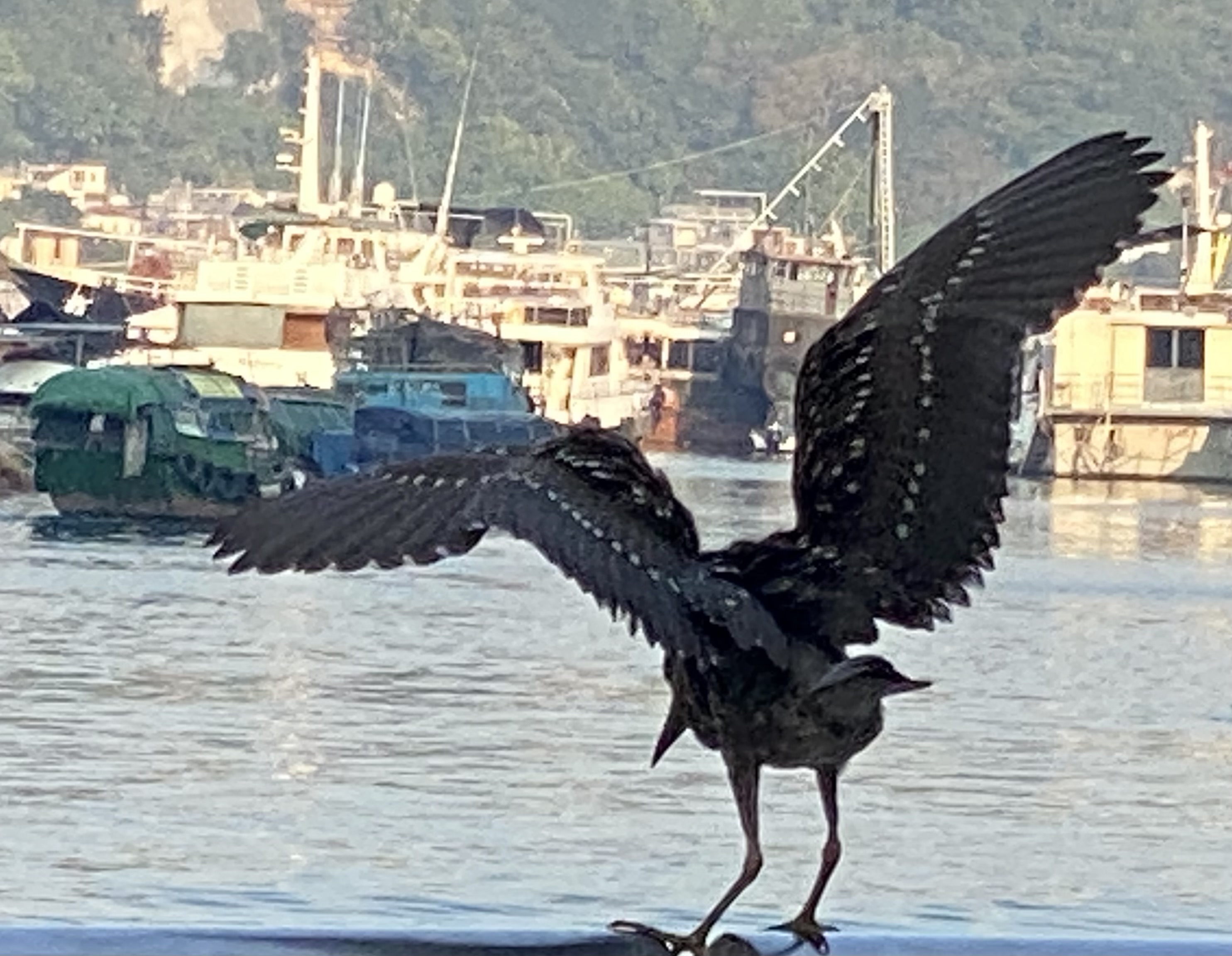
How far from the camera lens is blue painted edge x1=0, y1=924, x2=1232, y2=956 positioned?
14.9 ft

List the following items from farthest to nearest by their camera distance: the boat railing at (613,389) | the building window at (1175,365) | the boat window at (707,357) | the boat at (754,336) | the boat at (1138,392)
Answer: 1. the boat window at (707,357)
2. the boat at (754,336)
3. the boat railing at (613,389)
4. the building window at (1175,365)
5. the boat at (1138,392)

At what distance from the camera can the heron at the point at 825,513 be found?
4.87m

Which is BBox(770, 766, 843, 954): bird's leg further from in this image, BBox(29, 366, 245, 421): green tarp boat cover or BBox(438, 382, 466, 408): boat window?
BBox(438, 382, 466, 408): boat window

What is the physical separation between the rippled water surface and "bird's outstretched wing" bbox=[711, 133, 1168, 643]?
2.05 m

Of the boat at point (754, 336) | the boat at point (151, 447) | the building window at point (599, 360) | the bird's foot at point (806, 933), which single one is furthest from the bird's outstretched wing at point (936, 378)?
the boat at point (754, 336)

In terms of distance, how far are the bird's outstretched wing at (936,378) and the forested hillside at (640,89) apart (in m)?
108

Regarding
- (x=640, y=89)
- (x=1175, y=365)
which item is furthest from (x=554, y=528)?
(x=640, y=89)

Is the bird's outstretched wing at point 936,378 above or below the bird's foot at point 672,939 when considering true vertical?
→ above

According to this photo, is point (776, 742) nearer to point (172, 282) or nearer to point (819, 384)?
point (819, 384)

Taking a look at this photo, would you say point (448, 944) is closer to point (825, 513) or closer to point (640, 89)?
point (825, 513)

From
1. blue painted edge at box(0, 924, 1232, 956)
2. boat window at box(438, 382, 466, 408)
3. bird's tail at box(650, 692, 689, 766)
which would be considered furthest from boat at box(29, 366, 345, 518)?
blue painted edge at box(0, 924, 1232, 956)

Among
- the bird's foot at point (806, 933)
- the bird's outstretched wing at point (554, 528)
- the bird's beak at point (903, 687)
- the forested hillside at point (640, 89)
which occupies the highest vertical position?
the forested hillside at point (640, 89)

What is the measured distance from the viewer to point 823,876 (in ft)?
16.9

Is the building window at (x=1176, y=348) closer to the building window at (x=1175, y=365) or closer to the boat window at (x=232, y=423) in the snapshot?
the building window at (x=1175, y=365)
